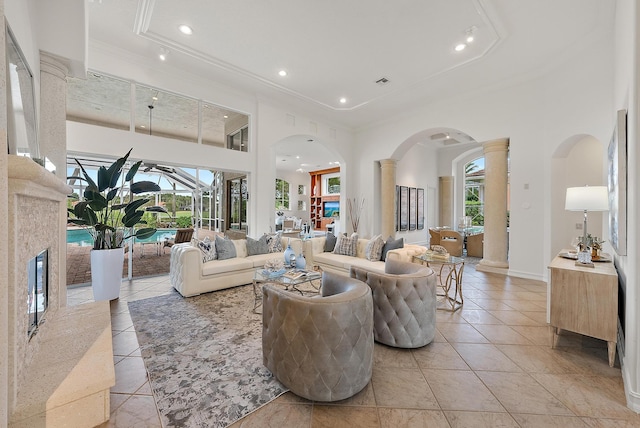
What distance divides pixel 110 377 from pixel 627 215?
368 centimetres

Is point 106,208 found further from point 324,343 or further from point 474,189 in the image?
point 474,189

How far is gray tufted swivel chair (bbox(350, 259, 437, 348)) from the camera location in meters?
2.47

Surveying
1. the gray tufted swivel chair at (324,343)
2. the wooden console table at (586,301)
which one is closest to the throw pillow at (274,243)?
the gray tufted swivel chair at (324,343)

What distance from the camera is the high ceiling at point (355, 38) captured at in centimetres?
346

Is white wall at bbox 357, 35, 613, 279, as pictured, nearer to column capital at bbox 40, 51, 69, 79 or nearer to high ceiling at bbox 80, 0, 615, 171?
high ceiling at bbox 80, 0, 615, 171

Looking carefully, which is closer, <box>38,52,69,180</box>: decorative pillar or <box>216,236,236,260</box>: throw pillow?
<box>38,52,69,180</box>: decorative pillar

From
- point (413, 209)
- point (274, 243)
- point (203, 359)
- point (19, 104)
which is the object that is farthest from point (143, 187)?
point (413, 209)

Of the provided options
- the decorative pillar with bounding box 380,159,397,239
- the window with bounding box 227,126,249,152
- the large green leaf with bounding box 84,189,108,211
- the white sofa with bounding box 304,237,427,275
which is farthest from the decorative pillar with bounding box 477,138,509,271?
the large green leaf with bounding box 84,189,108,211

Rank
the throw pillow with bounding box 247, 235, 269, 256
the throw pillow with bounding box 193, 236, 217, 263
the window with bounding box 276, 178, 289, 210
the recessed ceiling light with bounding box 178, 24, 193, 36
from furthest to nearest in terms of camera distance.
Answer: the window with bounding box 276, 178, 289, 210, the throw pillow with bounding box 247, 235, 269, 256, the throw pillow with bounding box 193, 236, 217, 263, the recessed ceiling light with bounding box 178, 24, 193, 36

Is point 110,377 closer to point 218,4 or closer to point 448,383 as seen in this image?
point 448,383

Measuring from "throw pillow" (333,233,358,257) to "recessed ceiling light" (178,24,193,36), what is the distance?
415 cm

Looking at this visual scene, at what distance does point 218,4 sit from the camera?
3377mm

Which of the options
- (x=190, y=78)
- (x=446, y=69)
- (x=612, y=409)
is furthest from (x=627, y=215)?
(x=190, y=78)

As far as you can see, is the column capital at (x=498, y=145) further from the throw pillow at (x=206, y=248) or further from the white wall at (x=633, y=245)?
the throw pillow at (x=206, y=248)
